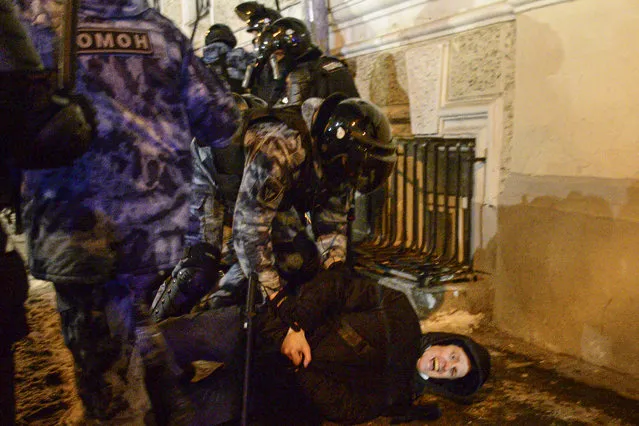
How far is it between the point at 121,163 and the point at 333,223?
1.72 meters

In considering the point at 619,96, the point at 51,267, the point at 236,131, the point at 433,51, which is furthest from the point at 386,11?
the point at 51,267

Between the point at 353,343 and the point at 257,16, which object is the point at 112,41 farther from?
the point at 257,16

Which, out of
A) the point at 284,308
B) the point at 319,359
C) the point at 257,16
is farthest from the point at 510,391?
the point at 257,16

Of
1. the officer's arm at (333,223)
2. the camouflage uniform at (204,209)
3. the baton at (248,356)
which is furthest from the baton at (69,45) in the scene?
the officer's arm at (333,223)

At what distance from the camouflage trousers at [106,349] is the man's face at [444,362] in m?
1.55

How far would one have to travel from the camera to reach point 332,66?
4746 millimetres

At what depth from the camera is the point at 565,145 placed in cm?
321

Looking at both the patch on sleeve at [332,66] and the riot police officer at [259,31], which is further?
the riot police officer at [259,31]

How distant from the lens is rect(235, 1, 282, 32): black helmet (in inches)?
231

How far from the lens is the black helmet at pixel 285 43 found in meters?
5.01

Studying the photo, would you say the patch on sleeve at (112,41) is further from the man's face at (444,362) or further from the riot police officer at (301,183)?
the man's face at (444,362)

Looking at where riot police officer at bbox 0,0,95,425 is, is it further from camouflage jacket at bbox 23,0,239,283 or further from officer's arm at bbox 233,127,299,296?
officer's arm at bbox 233,127,299,296

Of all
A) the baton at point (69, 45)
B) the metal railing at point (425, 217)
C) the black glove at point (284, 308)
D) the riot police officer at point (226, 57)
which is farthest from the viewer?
the riot police officer at point (226, 57)

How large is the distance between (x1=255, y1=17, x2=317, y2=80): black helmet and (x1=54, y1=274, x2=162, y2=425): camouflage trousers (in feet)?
11.8
